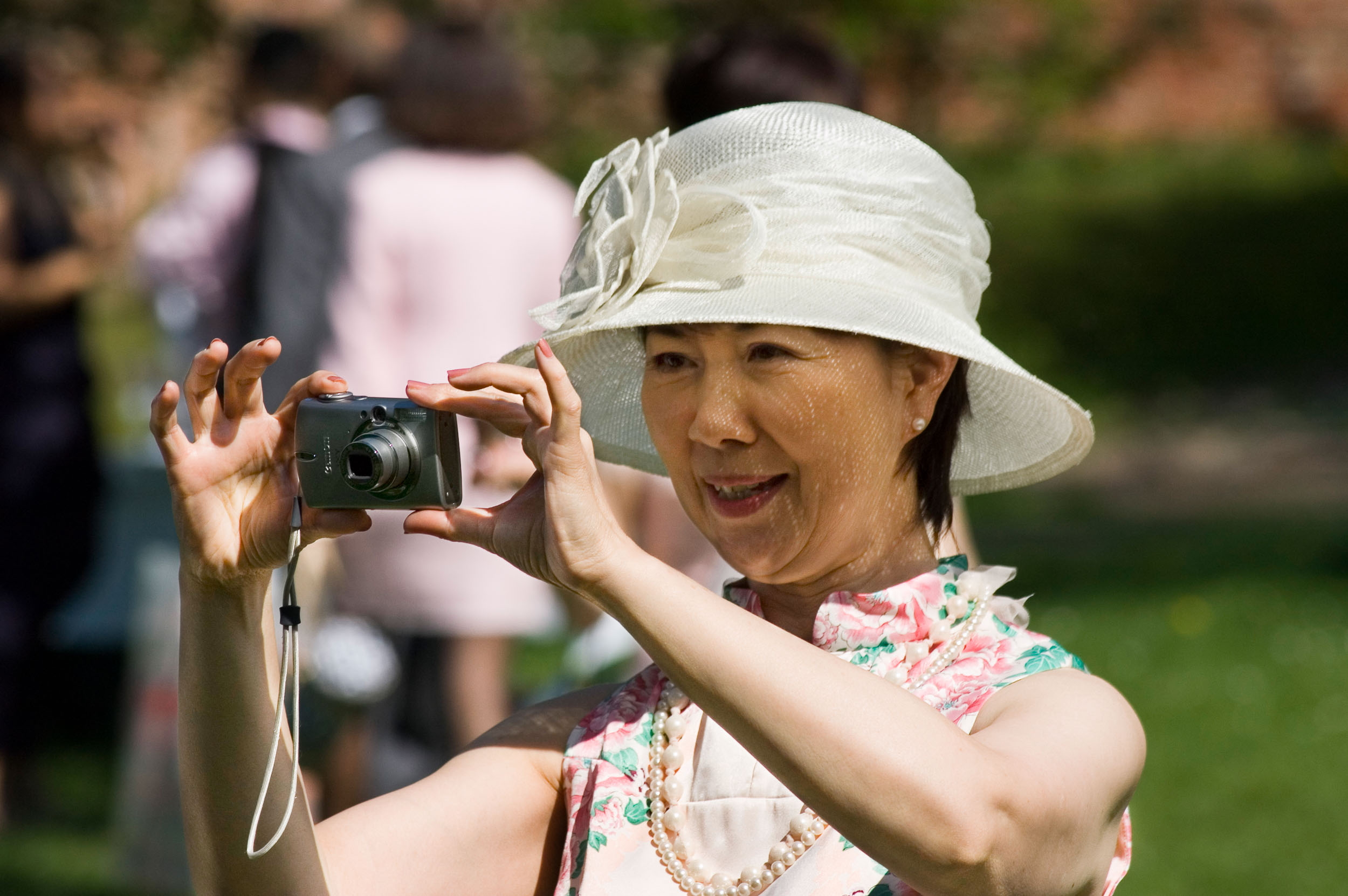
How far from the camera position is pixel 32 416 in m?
5.60

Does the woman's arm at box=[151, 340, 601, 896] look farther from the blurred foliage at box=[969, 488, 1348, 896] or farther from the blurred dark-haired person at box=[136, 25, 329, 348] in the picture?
the blurred foliage at box=[969, 488, 1348, 896]

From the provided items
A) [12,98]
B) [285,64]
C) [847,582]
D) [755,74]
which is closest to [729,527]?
[847,582]

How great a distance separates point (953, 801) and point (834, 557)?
1.68 feet

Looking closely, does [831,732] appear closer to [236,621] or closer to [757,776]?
[757,776]

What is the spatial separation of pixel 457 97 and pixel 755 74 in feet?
4.43

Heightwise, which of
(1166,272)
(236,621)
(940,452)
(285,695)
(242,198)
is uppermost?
(940,452)

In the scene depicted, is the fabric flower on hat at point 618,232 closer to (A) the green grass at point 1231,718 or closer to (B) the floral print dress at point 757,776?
(B) the floral print dress at point 757,776

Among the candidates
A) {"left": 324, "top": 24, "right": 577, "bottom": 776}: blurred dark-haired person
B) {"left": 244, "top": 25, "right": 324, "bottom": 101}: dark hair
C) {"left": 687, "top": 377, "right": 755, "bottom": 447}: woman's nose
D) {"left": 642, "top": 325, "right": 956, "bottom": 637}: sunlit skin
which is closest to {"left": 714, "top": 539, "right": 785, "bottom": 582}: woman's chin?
{"left": 642, "top": 325, "right": 956, "bottom": 637}: sunlit skin

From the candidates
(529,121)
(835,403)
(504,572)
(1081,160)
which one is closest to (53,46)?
(529,121)

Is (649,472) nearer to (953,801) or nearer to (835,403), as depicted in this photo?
(835,403)

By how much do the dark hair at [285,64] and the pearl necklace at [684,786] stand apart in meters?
3.76

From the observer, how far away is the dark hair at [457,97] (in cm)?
417

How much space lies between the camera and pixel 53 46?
306 inches

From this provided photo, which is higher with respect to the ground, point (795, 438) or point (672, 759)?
point (795, 438)
